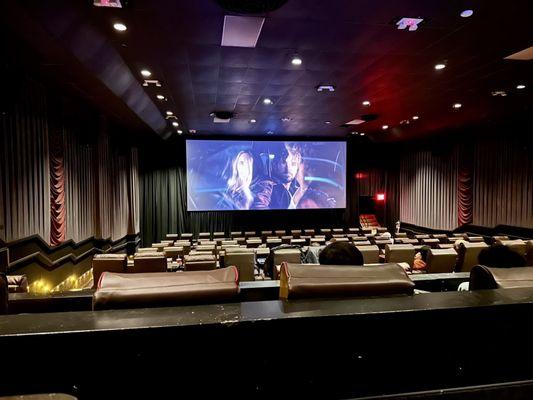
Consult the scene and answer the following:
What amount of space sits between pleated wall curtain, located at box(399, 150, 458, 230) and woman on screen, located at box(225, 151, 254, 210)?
256 inches

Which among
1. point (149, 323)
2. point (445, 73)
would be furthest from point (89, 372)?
point (445, 73)

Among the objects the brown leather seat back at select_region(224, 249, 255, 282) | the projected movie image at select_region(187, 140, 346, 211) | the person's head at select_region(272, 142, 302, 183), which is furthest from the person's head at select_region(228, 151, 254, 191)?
the brown leather seat back at select_region(224, 249, 255, 282)

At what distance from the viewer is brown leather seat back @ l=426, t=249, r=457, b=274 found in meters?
4.71

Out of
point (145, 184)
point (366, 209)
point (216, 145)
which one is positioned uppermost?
point (216, 145)

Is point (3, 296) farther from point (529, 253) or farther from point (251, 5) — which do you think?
point (529, 253)

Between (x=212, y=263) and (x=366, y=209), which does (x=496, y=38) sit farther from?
(x=366, y=209)

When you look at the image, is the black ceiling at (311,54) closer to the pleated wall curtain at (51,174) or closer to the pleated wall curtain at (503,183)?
the pleated wall curtain at (51,174)

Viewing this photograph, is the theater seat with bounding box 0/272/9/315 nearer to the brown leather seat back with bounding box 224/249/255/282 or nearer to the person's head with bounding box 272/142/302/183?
the brown leather seat back with bounding box 224/249/255/282

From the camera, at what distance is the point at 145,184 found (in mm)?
13570

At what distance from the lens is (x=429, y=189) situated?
41.9 ft

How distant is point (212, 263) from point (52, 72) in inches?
141

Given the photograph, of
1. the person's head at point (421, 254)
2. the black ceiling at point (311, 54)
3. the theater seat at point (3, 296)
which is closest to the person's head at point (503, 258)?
the theater seat at point (3, 296)

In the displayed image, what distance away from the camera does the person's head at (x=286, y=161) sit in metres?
13.3

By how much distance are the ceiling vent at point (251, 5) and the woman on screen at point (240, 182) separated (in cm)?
967
